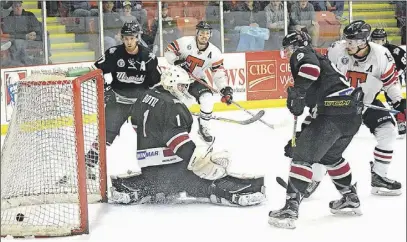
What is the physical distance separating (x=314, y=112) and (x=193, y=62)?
168 centimetres

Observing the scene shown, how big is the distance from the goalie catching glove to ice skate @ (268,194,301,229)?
15.5 inches

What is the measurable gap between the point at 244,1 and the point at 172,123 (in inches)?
124

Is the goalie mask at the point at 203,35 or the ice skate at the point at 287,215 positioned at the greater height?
the goalie mask at the point at 203,35

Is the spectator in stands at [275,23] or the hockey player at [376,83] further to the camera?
the spectator in stands at [275,23]

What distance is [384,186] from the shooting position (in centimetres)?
382

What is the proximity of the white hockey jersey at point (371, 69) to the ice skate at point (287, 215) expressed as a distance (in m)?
0.91

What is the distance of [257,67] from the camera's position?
21.2 feet

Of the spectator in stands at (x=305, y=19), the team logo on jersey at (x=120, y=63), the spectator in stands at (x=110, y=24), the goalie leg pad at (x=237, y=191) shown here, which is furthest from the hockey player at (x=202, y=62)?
the goalie leg pad at (x=237, y=191)

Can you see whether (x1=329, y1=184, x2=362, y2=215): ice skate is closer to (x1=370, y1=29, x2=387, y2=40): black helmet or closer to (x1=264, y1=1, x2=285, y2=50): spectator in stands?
(x1=370, y1=29, x2=387, y2=40): black helmet

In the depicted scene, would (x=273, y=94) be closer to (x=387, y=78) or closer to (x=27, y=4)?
(x=27, y=4)

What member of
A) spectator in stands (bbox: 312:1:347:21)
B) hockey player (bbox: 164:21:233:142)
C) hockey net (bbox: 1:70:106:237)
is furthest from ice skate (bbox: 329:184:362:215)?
spectator in stands (bbox: 312:1:347:21)

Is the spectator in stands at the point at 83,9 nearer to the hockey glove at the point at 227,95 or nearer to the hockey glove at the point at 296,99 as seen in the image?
the hockey glove at the point at 227,95

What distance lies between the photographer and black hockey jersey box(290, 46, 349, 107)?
3.12m

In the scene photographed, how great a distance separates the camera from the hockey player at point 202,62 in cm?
485
